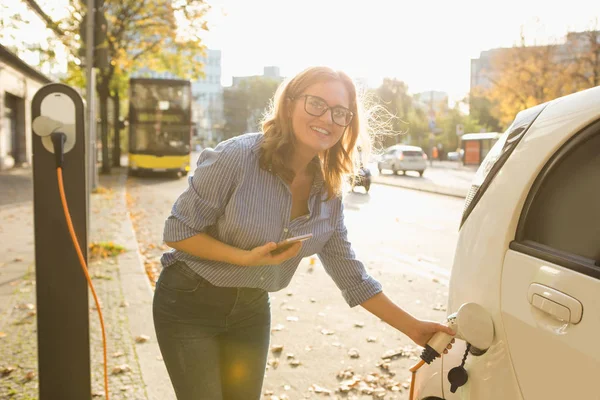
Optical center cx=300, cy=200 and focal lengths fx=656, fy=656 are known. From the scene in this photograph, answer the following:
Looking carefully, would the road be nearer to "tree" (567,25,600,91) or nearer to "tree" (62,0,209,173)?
"tree" (62,0,209,173)

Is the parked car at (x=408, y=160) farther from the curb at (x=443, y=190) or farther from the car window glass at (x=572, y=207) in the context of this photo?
the car window glass at (x=572, y=207)

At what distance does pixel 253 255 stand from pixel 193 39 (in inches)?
938

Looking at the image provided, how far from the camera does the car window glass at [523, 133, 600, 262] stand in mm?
1568

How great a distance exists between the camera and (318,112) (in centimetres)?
234

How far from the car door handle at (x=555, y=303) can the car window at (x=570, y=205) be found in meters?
0.10

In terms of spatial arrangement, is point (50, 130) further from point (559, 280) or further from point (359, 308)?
point (359, 308)

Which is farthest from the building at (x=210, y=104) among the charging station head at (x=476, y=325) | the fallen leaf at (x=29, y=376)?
the charging station head at (x=476, y=325)

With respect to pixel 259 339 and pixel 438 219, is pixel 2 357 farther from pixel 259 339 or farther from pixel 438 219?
pixel 438 219

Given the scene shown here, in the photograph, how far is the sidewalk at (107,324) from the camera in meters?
4.10

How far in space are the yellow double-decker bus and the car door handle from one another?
25.4 m

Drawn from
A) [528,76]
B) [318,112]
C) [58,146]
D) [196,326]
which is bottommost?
[196,326]

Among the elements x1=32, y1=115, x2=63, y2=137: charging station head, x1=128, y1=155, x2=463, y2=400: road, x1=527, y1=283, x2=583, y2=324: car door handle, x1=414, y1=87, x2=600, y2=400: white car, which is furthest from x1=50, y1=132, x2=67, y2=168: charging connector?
x1=128, y1=155, x2=463, y2=400: road

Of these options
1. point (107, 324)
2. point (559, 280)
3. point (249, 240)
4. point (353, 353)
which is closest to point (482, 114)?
point (353, 353)

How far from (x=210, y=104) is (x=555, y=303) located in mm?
154536
